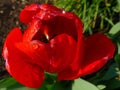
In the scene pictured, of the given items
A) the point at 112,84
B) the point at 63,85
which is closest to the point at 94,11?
the point at 112,84

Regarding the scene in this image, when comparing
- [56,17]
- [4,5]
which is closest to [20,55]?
[56,17]

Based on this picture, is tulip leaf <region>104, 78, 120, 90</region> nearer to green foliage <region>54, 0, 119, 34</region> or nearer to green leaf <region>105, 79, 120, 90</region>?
green leaf <region>105, 79, 120, 90</region>

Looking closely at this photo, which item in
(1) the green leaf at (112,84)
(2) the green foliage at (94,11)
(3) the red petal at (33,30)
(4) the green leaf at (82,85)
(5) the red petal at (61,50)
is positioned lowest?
(2) the green foliage at (94,11)

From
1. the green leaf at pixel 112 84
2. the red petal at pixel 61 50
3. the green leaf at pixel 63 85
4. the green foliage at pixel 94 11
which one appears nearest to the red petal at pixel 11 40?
the red petal at pixel 61 50

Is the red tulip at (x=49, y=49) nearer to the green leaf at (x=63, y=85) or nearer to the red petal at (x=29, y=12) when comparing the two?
the red petal at (x=29, y=12)

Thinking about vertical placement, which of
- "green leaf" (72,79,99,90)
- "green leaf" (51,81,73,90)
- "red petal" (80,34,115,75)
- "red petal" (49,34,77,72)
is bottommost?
"green leaf" (51,81,73,90)

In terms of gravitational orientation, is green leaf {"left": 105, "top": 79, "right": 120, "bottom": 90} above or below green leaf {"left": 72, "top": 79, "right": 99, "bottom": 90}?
below

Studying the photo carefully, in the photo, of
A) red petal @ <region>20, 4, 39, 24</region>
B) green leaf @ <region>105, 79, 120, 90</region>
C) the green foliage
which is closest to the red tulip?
red petal @ <region>20, 4, 39, 24</region>

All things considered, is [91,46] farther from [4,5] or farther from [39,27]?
[4,5]

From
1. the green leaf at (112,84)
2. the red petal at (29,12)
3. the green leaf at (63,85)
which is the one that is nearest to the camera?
the red petal at (29,12)
